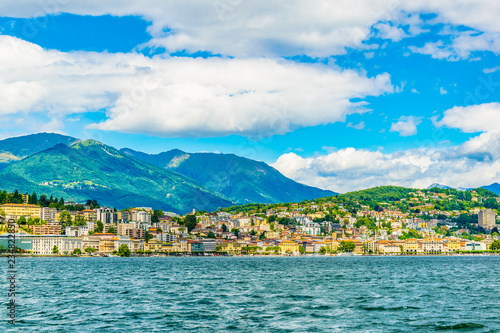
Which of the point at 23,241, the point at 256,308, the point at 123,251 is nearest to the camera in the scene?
the point at 256,308

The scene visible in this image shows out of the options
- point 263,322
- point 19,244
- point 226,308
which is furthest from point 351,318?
point 19,244

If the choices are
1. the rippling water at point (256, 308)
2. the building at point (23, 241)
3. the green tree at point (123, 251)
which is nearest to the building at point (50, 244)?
the building at point (23, 241)

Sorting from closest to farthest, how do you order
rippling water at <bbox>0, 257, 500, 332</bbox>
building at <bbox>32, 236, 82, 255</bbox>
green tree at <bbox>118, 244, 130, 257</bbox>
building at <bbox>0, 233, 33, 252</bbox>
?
1. rippling water at <bbox>0, 257, 500, 332</bbox>
2. building at <bbox>0, 233, 33, 252</bbox>
3. building at <bbox>32, 236, 82, 255</bbox>
4. green tree at <bbox>118, 244, 130, 257</bbox>

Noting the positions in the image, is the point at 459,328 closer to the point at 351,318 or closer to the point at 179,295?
the point at 351,318

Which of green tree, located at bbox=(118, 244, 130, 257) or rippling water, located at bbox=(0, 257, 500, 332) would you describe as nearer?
rippling water, located at bbox=(0, 257, 500, 332)

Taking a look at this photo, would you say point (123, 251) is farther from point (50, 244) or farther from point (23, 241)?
point (23, 241)

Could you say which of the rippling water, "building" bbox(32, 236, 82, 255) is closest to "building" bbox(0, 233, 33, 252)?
"building" bbox(32, 236, 82, 255)

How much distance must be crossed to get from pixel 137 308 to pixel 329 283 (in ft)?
85.5

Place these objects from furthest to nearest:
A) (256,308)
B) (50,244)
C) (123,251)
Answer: (123,251) < (50,244) < (256,308)

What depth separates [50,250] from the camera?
189 metres

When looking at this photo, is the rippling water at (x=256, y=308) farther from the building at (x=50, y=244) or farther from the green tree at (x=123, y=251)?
the building at (x=50, y=244)

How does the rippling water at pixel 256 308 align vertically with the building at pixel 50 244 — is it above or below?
below

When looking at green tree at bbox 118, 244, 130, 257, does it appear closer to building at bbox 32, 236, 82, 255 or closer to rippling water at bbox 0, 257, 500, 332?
building at bbox 32, 236, 82, 255

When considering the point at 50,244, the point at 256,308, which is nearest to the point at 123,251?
the point at 50,244
